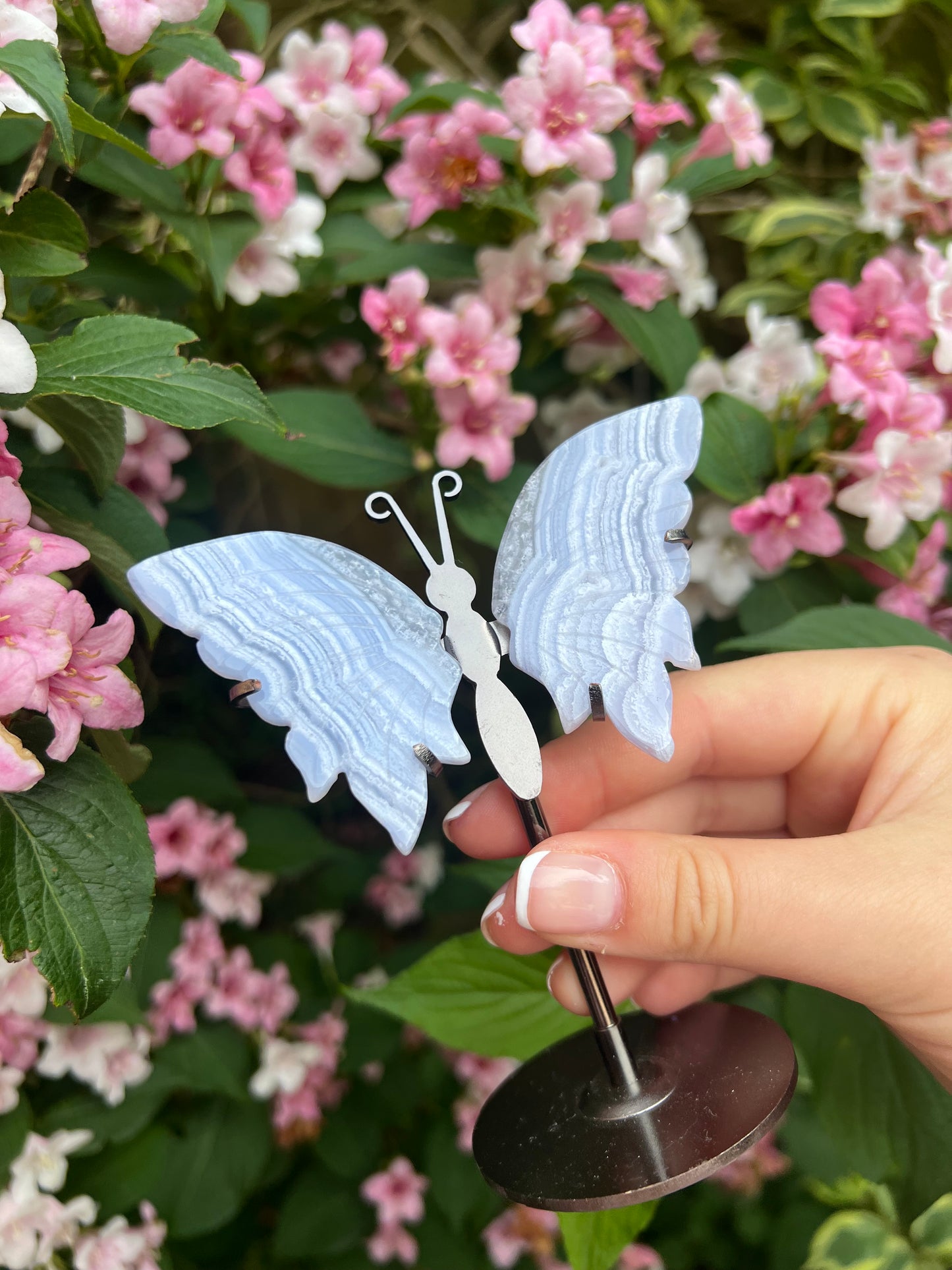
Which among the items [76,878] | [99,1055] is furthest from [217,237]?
[99,1055]

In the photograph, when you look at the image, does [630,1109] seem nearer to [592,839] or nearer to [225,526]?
[592,839]

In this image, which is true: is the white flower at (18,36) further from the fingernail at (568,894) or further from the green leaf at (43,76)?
the fingernail at (568,894)

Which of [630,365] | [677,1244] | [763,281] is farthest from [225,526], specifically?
[677,1244]

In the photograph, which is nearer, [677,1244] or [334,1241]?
[334,1241]

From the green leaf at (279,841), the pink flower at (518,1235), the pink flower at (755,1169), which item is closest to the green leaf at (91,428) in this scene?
the green leaf at (279,841)

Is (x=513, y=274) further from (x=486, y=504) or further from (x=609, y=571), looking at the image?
(x=609, y=571)
